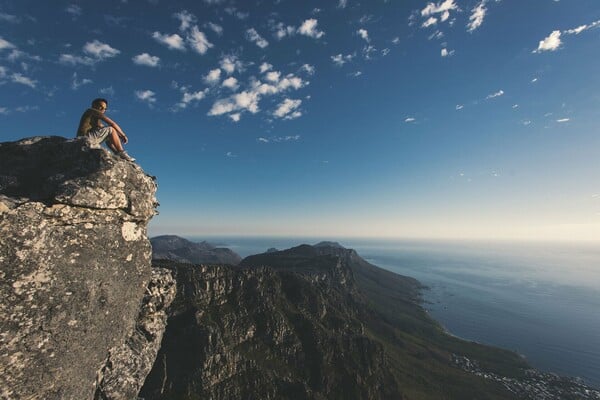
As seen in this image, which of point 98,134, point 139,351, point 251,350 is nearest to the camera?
point 98,134

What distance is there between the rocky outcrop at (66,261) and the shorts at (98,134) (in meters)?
0.65

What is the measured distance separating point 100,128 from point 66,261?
757 cm

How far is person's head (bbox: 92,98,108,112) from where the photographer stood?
50.4 feet

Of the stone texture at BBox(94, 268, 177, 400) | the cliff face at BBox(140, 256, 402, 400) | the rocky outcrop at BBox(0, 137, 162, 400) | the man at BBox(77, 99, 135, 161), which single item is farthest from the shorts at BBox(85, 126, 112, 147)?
the cliff face at BBox(140, 256, 402, 400)

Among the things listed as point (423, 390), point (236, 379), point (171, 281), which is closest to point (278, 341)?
point (236, 379)

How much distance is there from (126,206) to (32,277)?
4.64 meters

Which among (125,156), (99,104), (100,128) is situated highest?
(99,104)

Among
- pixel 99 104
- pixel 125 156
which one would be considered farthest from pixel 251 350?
pixel 99 104

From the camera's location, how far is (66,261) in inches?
450

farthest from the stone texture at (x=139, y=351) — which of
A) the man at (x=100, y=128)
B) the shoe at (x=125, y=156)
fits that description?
the man at (x=100, y=128)

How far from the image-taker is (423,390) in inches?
7057

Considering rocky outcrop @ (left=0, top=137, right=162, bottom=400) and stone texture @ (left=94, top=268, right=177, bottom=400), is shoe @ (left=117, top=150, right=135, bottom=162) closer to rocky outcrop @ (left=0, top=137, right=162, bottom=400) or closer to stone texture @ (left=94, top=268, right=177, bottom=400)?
rocky outcrop @ (left=0, top=137, right=162, bottom=400)

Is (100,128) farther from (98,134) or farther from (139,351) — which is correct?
(139,351)

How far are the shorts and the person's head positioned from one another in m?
0.96
